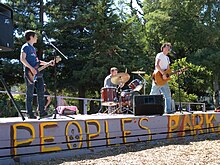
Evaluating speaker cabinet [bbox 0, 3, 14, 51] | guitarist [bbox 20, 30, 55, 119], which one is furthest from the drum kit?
speaker cabinet [bbox 0, 3, 14, 51]

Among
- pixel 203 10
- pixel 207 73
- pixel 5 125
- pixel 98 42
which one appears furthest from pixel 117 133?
pixel 203 10

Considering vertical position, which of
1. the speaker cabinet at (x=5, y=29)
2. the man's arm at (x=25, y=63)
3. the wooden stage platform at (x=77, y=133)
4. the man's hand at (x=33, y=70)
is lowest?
the wooden stage platform at (x=77, y=133)

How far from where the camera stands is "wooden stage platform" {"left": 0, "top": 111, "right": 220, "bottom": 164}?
4.19m

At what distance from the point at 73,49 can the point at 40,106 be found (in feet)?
37.7

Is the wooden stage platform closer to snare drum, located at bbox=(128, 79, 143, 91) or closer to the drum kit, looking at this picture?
the drum kit

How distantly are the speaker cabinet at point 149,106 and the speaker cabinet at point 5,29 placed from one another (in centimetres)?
265

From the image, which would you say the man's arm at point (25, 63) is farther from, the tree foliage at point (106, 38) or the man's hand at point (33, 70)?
the tree foliage at point (106, 38)

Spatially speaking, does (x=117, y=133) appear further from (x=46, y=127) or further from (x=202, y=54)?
(x=202, y=54)

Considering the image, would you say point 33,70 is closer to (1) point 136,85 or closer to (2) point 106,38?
(1) point 136,85

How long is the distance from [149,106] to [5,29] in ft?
9.80

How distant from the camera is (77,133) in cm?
487

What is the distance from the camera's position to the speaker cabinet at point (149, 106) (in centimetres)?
607

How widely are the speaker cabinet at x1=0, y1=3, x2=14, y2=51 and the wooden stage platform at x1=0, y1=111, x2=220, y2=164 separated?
1019mm

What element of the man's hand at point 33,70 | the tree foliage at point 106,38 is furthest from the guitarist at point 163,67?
the tree foliage at point 106,38
